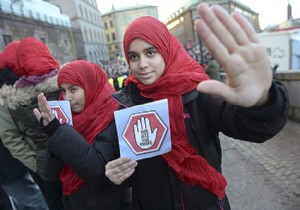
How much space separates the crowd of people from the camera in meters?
1.09

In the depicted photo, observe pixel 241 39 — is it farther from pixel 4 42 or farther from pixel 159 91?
pixel 4 42

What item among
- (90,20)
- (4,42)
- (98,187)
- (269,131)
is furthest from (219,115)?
(90,20)

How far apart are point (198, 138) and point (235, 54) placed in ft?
2.12

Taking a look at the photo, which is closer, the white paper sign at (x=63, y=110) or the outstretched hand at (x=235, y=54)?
the outstretched hand at (x=235, y=54)

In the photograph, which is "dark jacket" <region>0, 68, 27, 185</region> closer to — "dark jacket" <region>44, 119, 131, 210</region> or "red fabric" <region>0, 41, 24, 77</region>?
"red fabric" <region>0, 41, 24, 77</region>

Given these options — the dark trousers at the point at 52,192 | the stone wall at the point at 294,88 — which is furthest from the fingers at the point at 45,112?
the stone wall at the point at 294,88

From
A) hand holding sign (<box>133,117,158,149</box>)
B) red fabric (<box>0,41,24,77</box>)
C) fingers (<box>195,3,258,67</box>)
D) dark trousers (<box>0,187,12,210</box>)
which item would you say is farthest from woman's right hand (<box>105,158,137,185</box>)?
dark trousers (<box>0,187,12,210</box>)

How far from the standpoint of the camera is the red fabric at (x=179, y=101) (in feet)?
5.06

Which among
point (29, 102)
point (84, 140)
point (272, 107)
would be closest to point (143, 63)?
point (84, 140)

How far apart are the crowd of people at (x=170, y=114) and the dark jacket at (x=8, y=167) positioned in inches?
16.9

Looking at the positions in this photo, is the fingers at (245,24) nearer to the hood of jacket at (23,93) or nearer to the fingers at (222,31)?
the fingers at (222,31)

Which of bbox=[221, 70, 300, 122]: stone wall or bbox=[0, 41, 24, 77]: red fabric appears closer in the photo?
bbox=[0, 41, 24, 77]: red fabric

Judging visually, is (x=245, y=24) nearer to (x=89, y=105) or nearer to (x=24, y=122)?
(x=89, y=105)

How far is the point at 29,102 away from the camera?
2.48 metres
